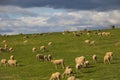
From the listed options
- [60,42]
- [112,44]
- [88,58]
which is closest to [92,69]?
[88,58]

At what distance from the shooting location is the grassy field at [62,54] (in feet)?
130

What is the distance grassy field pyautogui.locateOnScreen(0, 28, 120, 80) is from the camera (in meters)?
39.8

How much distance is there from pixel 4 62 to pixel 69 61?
33.0 ft

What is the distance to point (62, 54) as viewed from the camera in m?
57.9

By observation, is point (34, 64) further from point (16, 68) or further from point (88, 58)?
point (88, 58)

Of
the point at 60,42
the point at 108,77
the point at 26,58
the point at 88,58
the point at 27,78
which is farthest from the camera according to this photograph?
the point at 60,42

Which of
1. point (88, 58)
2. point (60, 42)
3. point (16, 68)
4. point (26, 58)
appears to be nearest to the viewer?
point (16, 68)

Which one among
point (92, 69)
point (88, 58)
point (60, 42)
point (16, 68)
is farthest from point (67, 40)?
point (92, 69)

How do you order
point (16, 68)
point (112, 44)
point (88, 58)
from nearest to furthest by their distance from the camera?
point (16, 68)
point (88, 58)
point (112, 44)

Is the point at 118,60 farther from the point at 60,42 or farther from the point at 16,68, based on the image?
the point at 60,42

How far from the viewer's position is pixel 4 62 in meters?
52.0

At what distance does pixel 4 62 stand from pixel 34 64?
521 centimetres

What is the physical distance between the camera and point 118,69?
4075 centimetres

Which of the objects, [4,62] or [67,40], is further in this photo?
[67,40]
